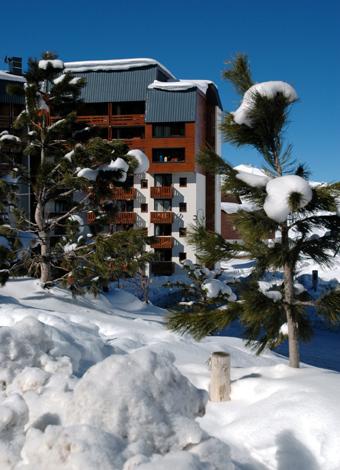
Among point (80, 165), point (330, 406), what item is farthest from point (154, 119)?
point (330, 406)

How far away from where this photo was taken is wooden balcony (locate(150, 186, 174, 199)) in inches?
1410

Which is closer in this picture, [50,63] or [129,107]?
[50,63]

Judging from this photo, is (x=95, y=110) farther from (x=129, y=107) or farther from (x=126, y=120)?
(x=126, y=120)

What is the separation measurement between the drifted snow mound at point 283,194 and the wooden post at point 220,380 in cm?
215

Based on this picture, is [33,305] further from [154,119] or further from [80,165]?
[154,119]

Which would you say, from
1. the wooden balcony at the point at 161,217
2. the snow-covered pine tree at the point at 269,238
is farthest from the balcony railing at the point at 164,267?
the snow-covered pine tree at the point at 269,238

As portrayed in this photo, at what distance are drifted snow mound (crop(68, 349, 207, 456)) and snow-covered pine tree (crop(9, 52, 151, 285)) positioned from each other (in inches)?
491

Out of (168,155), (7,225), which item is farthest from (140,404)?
(168,155)

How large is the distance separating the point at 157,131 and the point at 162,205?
5458mm

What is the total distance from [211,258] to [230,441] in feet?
9.38

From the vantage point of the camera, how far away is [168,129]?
36.3m

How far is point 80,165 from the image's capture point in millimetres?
17047

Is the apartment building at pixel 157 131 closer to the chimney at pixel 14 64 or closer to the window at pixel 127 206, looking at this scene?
the window at pixel 127 206

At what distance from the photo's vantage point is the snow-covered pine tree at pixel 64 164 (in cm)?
1673
